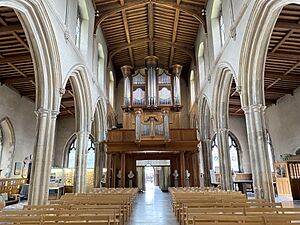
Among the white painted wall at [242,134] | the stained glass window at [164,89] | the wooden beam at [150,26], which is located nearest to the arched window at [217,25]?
the wooden beam at [150,26]

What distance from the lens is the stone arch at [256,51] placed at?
21.7ft

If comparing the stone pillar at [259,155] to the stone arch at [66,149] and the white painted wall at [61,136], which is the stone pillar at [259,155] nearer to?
the stone arch at [66,149]

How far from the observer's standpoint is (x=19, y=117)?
45.2 ft

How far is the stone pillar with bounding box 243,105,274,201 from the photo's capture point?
6676 millimetres

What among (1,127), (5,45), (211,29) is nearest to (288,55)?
(211,29)

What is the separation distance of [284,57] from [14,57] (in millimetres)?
11248

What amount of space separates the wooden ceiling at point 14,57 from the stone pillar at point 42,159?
11.3 feet

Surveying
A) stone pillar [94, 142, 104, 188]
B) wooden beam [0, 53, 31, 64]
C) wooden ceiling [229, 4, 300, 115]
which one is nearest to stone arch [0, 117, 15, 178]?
wooden beam [0, 53, 31, 64]

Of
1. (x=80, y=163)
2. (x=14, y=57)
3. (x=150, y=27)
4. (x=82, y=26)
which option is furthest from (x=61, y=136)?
(x=150, y=27)

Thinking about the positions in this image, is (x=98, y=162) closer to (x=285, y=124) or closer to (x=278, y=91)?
(x=278, y=91)

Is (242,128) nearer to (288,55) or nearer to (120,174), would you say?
(288,55)

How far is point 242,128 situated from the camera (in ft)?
60.2

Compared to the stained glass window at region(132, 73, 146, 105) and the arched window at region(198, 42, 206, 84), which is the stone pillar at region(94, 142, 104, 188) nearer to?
the stained glass window at region(132, 73, 146, 105)

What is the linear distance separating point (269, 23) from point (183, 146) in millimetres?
7494
